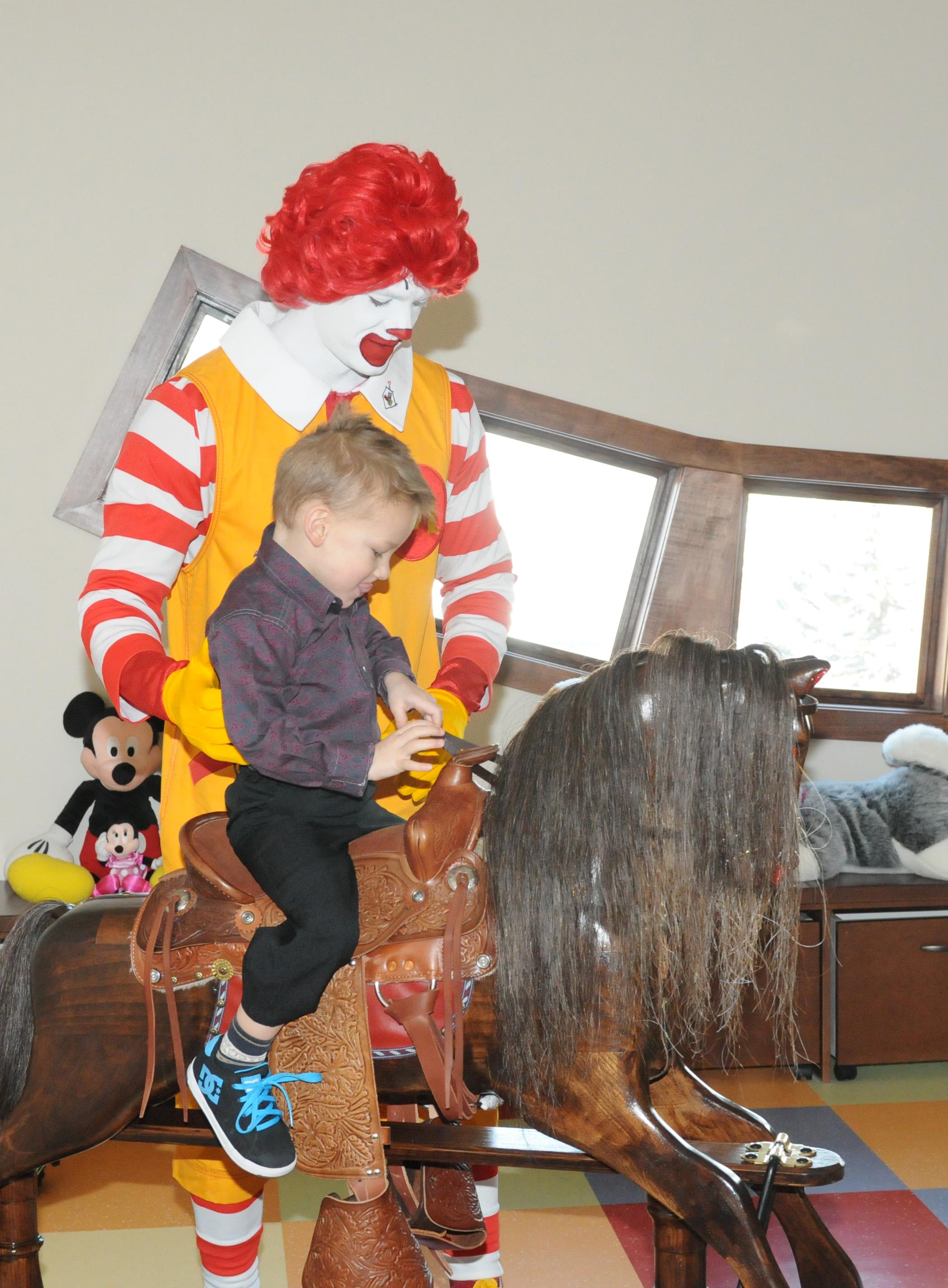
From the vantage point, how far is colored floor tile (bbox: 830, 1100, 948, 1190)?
7.88 feet

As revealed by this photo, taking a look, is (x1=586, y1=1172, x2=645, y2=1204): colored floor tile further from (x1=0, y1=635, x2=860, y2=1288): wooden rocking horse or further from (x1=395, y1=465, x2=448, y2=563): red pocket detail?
(x1=395, y1=465, x2=448, y2=563): red pocket detail

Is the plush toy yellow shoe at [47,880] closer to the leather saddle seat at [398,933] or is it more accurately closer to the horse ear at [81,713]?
the horse ear at [81,713]

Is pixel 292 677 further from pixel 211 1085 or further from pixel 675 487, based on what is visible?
pixel 675 487

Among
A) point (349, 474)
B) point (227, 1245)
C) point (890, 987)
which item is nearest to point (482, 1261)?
point (227, 1245)

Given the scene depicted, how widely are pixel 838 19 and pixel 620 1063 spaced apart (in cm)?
290

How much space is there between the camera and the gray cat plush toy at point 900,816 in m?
2.94

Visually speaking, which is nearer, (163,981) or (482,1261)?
(163,981)

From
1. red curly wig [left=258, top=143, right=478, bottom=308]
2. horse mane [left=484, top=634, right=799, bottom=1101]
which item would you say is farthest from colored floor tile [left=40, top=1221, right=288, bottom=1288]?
red curly wig [left=258, top=143, right=478, bottom=308]

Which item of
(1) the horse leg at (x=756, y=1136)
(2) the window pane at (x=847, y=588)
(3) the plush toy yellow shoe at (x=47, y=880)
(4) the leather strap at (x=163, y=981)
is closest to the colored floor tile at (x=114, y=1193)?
(3) the plush toy yellow shoe at (x=47, y=880)

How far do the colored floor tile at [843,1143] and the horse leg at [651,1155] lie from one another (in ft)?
4.18

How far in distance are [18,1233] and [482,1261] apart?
2.14ft

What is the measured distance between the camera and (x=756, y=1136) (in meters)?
1.40

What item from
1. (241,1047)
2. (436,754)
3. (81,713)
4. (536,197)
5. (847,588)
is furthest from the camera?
(847,588)

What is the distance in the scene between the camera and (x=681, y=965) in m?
1.21
